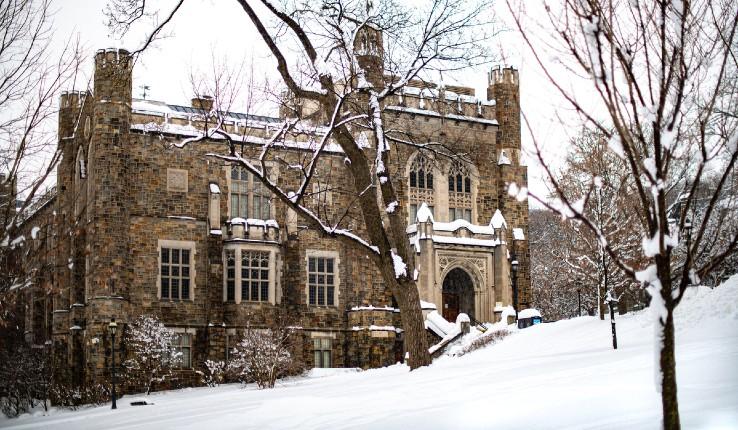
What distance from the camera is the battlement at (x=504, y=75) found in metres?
37.1

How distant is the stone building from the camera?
29.8 meters

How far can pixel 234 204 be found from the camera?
105 ft

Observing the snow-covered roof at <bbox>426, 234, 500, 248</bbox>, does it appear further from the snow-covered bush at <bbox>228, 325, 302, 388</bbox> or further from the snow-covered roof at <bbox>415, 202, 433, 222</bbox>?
the snow-covered bush at <bbox>228, 325, 302, 388</bbox>

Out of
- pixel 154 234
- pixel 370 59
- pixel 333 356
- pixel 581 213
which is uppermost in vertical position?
pixel 370 59

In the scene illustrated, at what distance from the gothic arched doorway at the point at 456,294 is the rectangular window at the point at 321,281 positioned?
5.20 m

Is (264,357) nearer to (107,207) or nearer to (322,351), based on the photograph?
(322,351)

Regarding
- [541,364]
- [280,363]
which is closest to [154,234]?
[280,363]

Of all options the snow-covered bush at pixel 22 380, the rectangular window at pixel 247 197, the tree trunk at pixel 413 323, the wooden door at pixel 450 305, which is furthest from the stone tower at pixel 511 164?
the tree trunk at pixel 413 323

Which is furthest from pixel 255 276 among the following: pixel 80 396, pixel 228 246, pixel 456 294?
pixel 456 294

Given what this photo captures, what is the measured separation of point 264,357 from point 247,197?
668cm

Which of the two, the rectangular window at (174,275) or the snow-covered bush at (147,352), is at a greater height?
the rectangular window at (174,275)

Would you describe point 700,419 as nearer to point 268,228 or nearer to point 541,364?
point 541,364

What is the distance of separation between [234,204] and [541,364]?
63.7 ft

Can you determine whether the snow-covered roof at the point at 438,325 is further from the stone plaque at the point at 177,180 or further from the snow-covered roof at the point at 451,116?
the stone plaque at the point at 177,180
